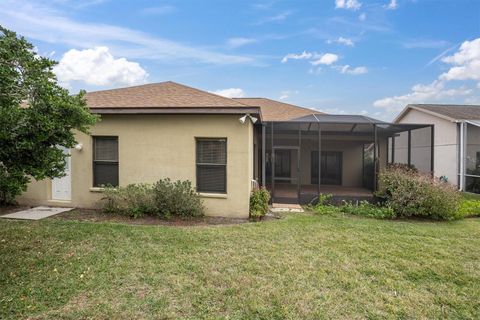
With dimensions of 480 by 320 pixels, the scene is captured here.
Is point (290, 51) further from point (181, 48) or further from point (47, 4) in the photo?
point (47, 4)

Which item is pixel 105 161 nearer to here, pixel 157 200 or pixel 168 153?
pixel 168 153

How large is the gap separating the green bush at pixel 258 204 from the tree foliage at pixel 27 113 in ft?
17.6

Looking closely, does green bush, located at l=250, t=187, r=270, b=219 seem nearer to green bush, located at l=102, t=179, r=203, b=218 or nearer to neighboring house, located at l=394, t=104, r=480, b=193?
green bush, located at l=102, t=179, r=203, b=218

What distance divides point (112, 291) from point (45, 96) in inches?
119

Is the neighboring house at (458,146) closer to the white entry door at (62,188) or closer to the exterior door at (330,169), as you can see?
the exterior door at (330,169)

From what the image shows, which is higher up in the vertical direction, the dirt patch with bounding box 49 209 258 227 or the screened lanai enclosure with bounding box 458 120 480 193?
the screened lanai enclosure with bounding box 458 120 480 193

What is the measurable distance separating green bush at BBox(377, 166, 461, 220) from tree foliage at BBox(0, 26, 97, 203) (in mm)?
9333

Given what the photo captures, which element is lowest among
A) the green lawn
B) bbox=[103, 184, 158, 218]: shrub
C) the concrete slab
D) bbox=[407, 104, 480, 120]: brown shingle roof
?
the green lawn

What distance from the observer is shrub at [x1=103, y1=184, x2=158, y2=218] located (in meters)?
7.66

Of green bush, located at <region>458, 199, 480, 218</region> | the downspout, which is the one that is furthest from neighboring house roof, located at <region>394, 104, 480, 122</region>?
green bush, located at <region>458, 199, 480, 218</region>

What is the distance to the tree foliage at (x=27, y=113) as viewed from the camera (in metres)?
3.70

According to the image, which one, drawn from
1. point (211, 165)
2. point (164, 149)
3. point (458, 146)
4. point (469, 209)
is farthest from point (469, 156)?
point (164, 149)

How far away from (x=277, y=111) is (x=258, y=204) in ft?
30.6

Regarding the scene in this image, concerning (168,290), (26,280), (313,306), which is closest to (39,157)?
(26,280)
